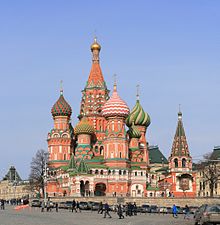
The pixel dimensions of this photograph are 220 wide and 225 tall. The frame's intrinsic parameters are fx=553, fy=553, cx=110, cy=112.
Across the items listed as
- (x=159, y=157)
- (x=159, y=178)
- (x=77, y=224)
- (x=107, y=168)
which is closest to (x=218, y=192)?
(x=159, y=178)

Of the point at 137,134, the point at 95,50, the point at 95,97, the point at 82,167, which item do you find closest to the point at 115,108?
the point at 137,134

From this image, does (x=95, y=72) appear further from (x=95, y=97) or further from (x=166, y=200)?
(x=166, y=200)

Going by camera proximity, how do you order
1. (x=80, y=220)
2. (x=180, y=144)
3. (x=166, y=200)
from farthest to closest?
1. (x=180, y=144)
2. (x=166, y=200)
3. (x=80, y=220)

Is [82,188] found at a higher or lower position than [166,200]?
higher

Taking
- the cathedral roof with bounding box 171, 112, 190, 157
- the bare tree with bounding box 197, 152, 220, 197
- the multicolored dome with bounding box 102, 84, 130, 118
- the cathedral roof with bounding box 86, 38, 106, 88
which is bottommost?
the bare tree with bounding box 197, 152, 220, 197

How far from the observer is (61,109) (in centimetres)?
10400

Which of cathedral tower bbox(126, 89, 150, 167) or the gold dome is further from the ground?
the gold dome

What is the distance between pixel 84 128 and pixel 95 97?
9.29 m

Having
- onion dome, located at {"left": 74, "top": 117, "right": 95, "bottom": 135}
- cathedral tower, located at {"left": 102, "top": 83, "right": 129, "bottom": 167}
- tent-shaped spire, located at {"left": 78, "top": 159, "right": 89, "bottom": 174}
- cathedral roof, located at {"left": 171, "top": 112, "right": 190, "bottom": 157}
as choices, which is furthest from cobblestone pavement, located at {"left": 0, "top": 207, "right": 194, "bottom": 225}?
cathedral roof, located at {"left": 171, "top": 112, "right": 190, "bottom": 157}

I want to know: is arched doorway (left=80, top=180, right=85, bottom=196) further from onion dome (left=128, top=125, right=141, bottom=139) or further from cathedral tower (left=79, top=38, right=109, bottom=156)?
onion dome (left=128, top=125, right=141, bottom=139)

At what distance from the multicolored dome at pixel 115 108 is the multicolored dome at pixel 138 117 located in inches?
474

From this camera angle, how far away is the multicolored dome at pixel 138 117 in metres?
110

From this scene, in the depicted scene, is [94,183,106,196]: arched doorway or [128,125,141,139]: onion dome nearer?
[94,183,106,196]: arched doorway

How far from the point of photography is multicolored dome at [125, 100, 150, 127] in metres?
110
